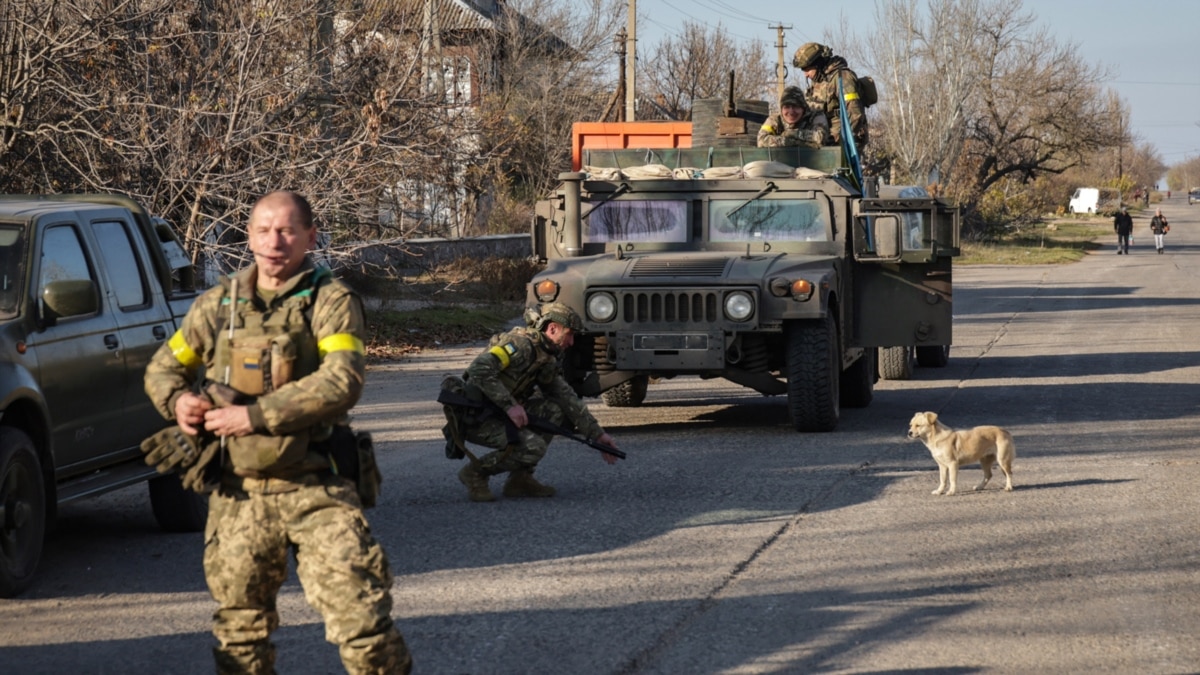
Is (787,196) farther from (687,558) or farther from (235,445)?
(235,445)

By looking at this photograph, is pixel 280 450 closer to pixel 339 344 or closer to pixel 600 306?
pixel 339 344

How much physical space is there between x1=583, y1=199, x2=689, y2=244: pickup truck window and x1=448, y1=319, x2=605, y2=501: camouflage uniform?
3566 mm

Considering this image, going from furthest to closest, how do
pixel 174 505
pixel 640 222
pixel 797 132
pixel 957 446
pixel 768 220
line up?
1. pixel 797 132
2. pixel 640 222
3. pixel 768 220
4. pixel 957 446
5. pixel 174 505

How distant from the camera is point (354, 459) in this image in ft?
13.8

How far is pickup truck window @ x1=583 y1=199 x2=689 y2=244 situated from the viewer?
38.5 feet

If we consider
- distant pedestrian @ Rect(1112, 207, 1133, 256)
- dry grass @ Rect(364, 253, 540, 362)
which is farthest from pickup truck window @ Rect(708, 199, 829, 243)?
distant pedestrian @ Rect(1112, 207, 1133, 256)

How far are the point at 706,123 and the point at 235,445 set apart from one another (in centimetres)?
1086

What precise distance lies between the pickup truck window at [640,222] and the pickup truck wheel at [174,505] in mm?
4915

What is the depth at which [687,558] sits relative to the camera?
6.71 m

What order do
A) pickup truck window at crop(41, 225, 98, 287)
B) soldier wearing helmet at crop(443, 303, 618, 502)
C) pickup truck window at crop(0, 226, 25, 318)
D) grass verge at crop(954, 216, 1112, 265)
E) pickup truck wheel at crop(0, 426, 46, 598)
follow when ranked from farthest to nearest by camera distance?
grass verge at crop(954, 216, 1112, 265) < soldier wearing helmet at crop(443, 303, 618, 502) < pickup truck window at crop(41, 225, 98, 287) < pickup truck window at crop(0, 226, 25, 318) < pickup truck wheel at crop(0, 426, 46, 598)

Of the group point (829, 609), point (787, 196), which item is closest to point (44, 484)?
point (829, 609)

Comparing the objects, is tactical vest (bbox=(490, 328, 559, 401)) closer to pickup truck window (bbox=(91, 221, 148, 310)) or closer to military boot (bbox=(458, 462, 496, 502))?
military boot (bbox=(458, 462, 496, 502))

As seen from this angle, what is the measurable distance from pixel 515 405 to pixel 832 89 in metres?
6.31

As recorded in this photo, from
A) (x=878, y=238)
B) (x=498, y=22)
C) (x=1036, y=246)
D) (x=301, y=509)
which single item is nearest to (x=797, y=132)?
(x=878, y=238)
